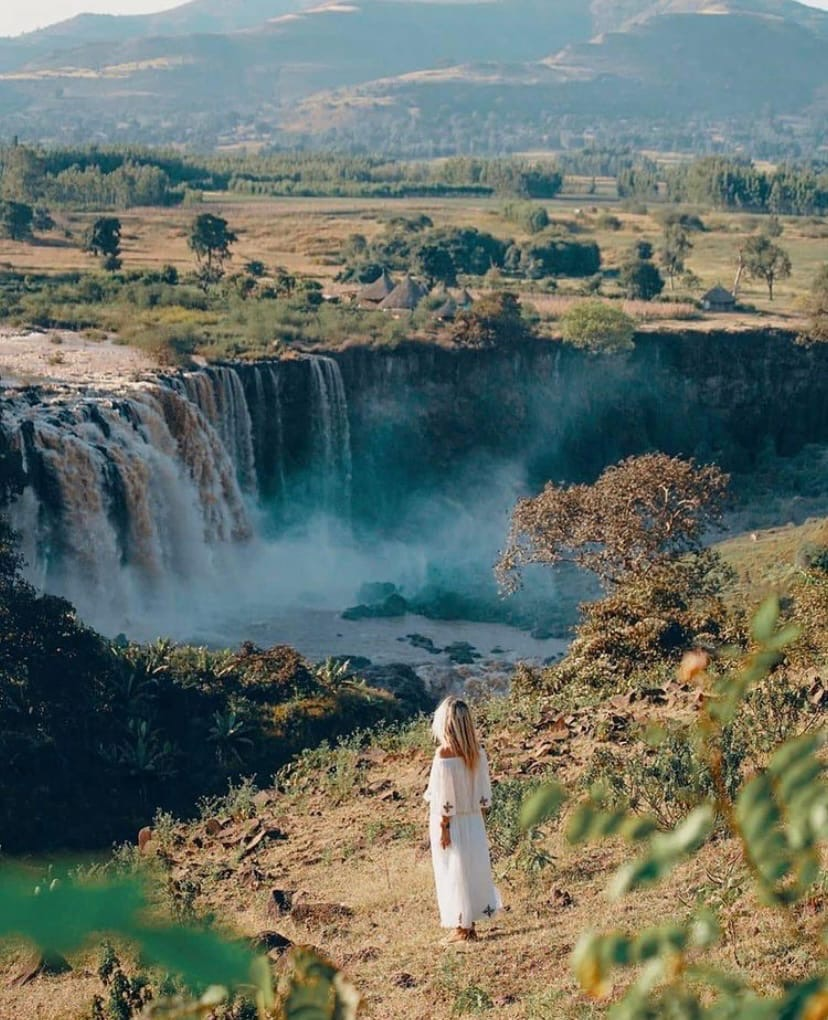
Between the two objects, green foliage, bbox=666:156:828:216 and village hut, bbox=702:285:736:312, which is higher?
green foliage, bbox=666:156:828:216

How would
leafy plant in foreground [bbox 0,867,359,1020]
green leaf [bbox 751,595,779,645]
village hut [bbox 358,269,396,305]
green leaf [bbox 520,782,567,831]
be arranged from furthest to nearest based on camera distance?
village hut [bbox 358,269,396,305]
green leaf [bbox 520,782,567,831]
green leaf [bbox 751,595,779,645]
leafy plant in foreground [bbox 0,867,359,1020]

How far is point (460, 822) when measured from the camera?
9.12 m

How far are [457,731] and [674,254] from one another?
59061mm

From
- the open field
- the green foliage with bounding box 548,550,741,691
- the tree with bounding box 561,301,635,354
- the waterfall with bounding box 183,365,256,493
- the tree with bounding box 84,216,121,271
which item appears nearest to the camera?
the green foliage with bounding box 548,550,741,691

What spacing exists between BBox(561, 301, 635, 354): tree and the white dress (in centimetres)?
3637

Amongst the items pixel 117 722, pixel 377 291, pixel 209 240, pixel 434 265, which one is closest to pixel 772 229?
pixel 434 265

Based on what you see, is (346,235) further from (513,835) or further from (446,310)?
(513,835)

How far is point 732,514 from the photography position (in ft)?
133

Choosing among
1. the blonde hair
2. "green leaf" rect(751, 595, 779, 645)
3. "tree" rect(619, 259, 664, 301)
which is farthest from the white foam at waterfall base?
"green leaf" rect(751, 595, 779, 645)

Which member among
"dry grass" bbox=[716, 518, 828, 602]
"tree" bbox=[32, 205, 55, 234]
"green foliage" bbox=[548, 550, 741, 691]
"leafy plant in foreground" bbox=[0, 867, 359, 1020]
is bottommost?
"dry grass" bbox=[716, 518, 828, 602]

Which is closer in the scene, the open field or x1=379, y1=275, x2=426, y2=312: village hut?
x1=379, y1=275, x2=426, y2=312: village hut

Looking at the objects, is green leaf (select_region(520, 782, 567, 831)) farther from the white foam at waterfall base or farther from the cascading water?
the cascading water

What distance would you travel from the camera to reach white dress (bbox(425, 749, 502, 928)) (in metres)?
8.98

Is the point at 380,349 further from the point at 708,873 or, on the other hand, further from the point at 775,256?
the point at 708,873
